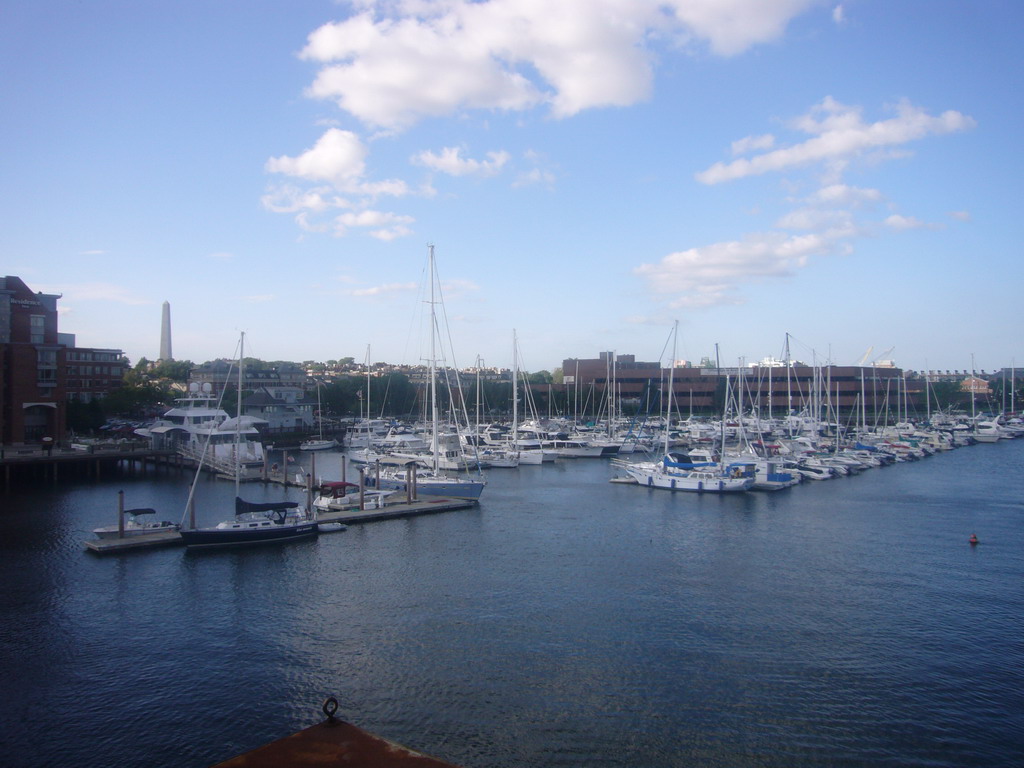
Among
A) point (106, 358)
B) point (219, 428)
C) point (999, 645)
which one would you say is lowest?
point (999, 645)

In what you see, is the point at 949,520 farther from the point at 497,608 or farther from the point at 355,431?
the point at 355,431

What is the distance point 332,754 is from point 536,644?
8381 millimetres

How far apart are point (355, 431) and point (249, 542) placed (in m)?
43.0

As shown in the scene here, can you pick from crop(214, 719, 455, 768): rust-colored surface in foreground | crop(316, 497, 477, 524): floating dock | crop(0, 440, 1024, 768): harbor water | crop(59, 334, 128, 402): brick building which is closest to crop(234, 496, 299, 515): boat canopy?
crop(0, 440, 1024, 768): harbor water

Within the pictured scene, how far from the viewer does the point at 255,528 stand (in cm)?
2344

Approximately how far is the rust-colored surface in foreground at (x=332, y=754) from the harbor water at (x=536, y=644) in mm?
3871

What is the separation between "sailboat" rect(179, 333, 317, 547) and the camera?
22.7 meters

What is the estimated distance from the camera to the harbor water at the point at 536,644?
38.0ft

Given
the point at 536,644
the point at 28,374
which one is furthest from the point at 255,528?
the point at 28,374

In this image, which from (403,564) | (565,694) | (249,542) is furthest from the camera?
(249,542)

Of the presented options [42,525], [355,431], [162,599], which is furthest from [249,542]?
[355,431]

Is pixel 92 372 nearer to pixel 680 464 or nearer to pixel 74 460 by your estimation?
pixel 74 460

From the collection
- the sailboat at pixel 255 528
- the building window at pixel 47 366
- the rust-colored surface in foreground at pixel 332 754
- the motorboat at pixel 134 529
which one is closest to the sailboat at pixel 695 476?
the sailboat at pixel 255 528

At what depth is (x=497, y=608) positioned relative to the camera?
17.5 m
